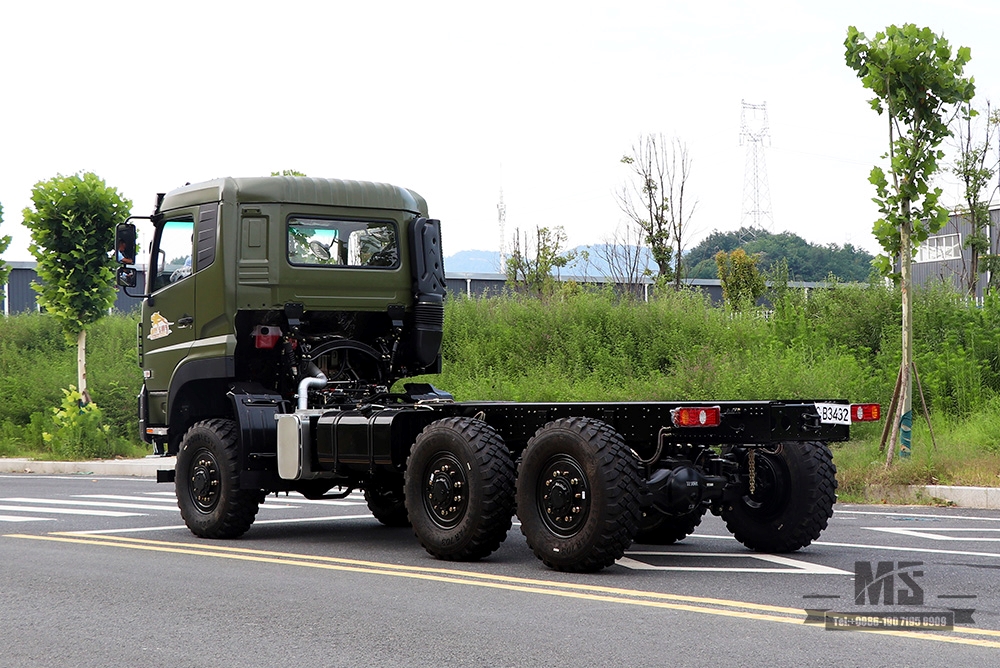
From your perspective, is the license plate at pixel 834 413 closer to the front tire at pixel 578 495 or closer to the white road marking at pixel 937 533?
the front tire at pixel 578 495

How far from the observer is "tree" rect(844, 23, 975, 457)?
15516 mm

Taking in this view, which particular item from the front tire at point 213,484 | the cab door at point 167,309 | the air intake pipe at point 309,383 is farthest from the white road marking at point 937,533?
the cab door at point 167,309

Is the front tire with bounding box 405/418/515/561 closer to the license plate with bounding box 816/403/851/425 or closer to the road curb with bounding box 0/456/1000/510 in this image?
the license plate with bounding box 816/403/851/425

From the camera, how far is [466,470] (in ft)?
30.7

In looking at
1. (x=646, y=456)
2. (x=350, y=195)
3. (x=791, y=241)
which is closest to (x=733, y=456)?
(x=646, y=456)

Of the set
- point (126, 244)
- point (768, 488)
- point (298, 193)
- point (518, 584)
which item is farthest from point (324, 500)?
point (518, 584)

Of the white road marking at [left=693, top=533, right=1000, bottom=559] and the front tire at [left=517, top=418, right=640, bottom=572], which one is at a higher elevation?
the front tire at [left=517, top=418, right=640, bottom=572]

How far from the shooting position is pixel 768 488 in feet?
32.2

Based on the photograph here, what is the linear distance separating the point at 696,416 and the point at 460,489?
204 cm

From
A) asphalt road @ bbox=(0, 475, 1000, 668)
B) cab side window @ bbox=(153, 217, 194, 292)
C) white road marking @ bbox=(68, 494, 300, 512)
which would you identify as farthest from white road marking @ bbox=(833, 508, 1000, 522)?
cab side window @ bbox=(153, 217, 194, 292)

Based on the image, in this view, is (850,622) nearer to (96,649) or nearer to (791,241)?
(96,649)

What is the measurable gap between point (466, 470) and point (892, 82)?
9165 mm

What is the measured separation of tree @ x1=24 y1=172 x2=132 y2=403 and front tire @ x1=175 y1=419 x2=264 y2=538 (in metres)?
14.2

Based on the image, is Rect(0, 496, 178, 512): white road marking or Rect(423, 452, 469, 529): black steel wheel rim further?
Rect(0, 496, 178, 512): white road marking
